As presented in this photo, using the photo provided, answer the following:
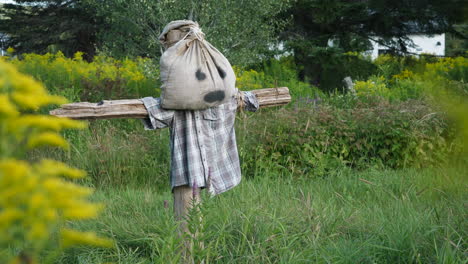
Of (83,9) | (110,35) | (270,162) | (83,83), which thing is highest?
(83,9)

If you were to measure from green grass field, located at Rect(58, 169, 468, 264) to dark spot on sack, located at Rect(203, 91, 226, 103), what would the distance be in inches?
25.3

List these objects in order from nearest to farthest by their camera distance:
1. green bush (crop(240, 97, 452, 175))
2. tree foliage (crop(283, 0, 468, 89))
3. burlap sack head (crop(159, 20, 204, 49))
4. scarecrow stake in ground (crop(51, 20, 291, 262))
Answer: scarecrow stake in ground (crop(51, 20, 291, 262)) < burlap sack head (crop(159, 20, 204, 49)) < green bush (crop(240, 97, 452, 175)) < tree foliage (crop(283, 0, 468, 89))

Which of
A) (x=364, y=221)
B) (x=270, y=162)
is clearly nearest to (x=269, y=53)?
(x=270, y=162)

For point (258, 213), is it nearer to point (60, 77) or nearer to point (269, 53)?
point (60, 77)

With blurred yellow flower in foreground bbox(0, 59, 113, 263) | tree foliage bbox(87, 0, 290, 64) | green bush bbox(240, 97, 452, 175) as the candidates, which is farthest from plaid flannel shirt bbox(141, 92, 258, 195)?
tree foliage bbox(87, 0, 290, 64)

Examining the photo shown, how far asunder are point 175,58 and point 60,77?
5469 millimetres

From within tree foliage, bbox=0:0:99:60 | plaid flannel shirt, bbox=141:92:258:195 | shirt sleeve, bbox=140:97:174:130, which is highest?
tree foliage, bbox=0:0:99:60

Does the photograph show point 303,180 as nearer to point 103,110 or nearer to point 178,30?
point 178,30

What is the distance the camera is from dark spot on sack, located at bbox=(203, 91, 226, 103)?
8.84 ft

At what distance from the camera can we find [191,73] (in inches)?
104

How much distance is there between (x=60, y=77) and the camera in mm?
7574

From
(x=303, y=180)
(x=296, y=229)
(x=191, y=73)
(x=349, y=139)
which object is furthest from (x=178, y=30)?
(x=349, y=139)

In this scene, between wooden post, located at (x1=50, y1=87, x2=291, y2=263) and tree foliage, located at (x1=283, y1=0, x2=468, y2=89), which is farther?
tree foliage, located at (x1=283, y1=0, x2=468, y2=89)

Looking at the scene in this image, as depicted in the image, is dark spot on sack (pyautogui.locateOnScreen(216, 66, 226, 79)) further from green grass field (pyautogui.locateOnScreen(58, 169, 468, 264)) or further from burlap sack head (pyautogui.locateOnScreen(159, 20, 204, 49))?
green grass field (pyautogui.locateOnScreen(58, 169, 468, 264))
